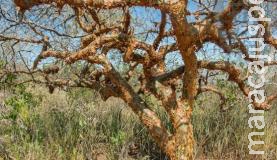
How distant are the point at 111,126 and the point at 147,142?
2.10 ft

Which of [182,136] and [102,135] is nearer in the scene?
[182,136]

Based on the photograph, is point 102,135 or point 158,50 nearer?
point 158,50

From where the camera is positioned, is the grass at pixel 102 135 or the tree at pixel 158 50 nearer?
the tree at pixel 158 50

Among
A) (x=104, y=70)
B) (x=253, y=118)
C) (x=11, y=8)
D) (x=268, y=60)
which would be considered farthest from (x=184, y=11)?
Answer: (x=253, y=118)

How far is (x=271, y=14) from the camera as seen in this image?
4441 mm

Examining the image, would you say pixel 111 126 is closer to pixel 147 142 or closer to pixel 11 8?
pixel 147 142

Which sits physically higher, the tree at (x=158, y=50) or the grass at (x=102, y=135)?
the tree at (x=158, y=50)

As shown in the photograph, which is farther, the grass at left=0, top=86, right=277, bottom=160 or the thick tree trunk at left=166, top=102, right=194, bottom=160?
the grass at left=0, top=86, right=277, bottom=160

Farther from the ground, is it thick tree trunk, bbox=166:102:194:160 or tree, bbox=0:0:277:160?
tree, bbox=0:0:277:160

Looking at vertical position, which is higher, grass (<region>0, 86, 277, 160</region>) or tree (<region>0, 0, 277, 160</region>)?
tree (<region>0, 0, 277, 160</region>)

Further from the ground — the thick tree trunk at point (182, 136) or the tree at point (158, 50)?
the tree at point (158, 50)

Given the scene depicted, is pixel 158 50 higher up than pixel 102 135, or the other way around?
pixel 158 50

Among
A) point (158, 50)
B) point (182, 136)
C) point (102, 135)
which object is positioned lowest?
point (102, 135)

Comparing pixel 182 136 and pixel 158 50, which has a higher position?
pixel 158 50
